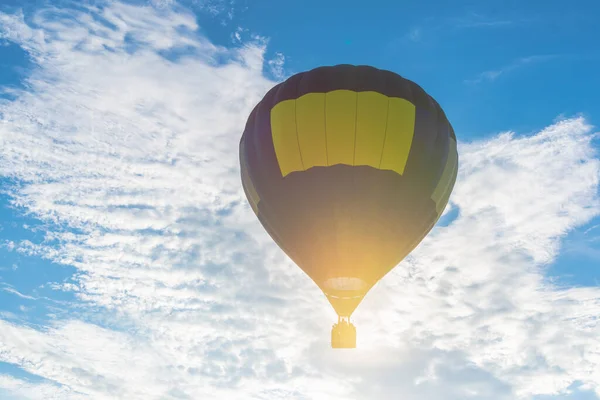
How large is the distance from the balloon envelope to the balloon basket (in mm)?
369

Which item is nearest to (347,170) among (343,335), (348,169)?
(348,169)

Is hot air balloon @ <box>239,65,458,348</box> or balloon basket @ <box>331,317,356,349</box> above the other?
hot air balloon @ <box>239,65,458,348</box>

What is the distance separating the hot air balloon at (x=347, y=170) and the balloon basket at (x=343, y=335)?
3 cm

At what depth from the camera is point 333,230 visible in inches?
779

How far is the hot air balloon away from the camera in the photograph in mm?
19594

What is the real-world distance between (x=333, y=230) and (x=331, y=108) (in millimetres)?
3526

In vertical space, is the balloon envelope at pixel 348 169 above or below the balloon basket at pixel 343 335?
above

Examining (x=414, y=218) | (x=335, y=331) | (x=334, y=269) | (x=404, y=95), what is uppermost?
(x=404, y=95)

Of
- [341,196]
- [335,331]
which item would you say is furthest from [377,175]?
[335,331]

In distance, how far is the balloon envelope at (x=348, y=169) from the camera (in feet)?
64.3

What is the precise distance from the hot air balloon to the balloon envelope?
3 centimetres

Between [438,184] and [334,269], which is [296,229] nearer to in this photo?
[334,269]

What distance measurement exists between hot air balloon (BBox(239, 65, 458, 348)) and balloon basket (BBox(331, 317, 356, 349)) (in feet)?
0.10

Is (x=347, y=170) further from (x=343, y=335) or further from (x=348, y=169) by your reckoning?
(x=343, y=335)
